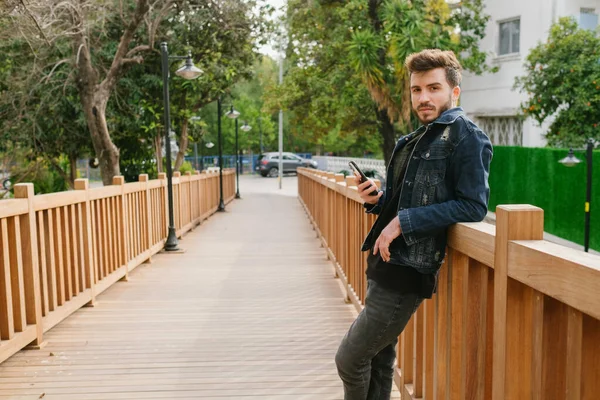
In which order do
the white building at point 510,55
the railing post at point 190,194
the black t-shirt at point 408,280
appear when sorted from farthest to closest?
the white building at point 510,55 → the railing post at point 190,194 → the black t-shirt at point 408,280

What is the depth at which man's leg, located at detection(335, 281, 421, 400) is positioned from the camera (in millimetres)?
2467

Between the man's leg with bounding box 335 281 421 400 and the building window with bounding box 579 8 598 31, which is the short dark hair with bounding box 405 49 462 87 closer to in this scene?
the man's leg with bounding box 335 281 421 400

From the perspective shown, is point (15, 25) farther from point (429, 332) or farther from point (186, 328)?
point (429, 332)

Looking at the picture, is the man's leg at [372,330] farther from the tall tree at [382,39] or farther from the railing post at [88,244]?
the tall tree at [382,39]

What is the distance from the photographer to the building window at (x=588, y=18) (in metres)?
19.7

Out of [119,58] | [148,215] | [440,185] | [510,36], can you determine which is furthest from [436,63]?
[510,36]

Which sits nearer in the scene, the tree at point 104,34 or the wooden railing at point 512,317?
the wooden railing at point 512,317

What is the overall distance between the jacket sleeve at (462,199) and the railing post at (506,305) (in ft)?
1.07

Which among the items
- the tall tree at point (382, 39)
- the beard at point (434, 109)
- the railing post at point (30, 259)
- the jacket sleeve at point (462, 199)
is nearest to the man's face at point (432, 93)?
the beard at point (434, 109)

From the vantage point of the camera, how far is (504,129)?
2144 centimetres

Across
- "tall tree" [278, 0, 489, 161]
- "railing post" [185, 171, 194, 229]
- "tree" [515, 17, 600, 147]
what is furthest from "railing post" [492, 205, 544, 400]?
"tall tree" [278, 0, 489, 161]

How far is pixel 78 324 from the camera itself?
520cm

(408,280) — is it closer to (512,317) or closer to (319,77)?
(512,317)

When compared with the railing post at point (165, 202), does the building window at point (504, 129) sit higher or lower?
higher
